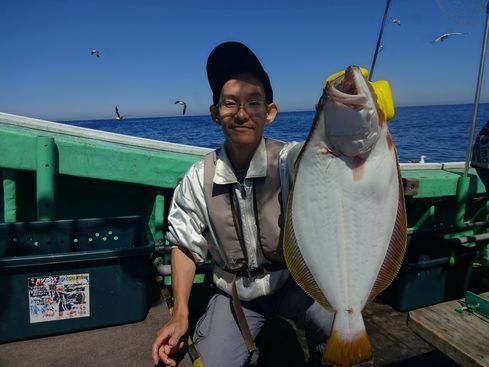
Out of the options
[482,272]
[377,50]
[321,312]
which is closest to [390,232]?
[321,312]

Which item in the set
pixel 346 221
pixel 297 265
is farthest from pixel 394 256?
pixel 297 265

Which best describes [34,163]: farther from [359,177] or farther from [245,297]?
[359,177]

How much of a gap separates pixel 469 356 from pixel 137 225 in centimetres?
225

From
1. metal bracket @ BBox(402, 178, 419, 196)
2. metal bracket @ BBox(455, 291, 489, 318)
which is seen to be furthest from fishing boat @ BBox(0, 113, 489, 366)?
metal bracket @ BBox(455, 291, 489, 318)

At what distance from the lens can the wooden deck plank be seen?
1805mm

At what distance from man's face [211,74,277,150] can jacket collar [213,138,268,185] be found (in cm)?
11

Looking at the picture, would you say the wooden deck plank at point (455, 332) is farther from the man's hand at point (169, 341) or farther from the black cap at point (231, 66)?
the black cap at point (231, 66)

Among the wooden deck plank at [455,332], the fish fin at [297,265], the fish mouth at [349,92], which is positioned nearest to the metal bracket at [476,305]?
the wooden deck plank at [455,332]

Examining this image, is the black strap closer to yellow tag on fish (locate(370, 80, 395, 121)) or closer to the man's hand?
the man's hand

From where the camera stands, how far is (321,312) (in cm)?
213

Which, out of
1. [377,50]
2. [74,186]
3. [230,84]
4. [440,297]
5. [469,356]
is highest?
[377,50]

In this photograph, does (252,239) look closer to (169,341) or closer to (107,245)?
(169,341)

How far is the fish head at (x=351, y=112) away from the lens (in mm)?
1394

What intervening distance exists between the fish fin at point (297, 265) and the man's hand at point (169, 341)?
0.71 metres
